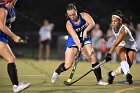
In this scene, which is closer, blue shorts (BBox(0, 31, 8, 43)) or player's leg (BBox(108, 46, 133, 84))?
blue shorts (BBox(0, 31, 8, 43))

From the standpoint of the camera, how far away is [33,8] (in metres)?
28.9

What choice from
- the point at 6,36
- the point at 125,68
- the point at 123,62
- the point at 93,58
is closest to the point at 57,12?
the point at 93,58

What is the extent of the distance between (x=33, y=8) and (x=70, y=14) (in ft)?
61.3

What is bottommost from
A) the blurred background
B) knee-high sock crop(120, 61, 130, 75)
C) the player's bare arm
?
the blurred background

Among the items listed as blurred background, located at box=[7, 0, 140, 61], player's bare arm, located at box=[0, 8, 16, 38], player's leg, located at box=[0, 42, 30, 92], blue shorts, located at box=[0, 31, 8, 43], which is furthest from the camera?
blurred background, located at box=[7, 0, 140, 61]

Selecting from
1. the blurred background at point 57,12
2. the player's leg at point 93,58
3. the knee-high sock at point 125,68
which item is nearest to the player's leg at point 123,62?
the knee-high sock at point 125,68

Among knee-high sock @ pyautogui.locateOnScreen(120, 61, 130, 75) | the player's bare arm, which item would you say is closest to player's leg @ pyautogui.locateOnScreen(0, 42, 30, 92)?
the player's bare arm

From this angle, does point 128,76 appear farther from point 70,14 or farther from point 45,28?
point 45,28

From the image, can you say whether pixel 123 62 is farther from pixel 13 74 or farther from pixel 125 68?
pixel 13 74

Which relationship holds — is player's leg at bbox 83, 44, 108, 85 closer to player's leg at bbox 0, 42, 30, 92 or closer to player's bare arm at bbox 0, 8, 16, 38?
player's leg at bbox 0, 42, 30, 92

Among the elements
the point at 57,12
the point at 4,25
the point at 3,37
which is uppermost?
the point at 4,25

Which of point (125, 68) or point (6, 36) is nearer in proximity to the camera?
point (6, 36)

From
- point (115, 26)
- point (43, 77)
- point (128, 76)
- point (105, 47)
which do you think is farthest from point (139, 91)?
point (105, 47)

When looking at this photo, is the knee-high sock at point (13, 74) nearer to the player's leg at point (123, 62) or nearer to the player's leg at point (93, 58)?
the player's leg at point (93, 58)
